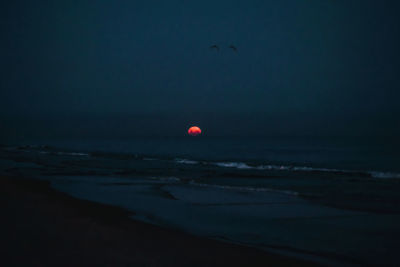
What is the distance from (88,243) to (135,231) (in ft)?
4.52

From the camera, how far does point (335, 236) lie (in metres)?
7.39

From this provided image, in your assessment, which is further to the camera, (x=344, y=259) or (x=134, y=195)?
(x=134, y=195)

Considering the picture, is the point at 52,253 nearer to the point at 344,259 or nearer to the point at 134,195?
the point at 344,259

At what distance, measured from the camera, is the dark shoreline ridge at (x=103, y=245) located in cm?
531

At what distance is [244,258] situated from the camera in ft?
18.8

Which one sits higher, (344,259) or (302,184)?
(302,184)

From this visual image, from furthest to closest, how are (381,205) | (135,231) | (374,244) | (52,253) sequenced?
(381,205) → (135,231) → (374,244) → (52,253)

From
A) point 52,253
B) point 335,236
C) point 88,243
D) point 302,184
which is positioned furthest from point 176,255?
point 302,184

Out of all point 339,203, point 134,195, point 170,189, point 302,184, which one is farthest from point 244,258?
point 302,184

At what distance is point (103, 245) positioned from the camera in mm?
6074

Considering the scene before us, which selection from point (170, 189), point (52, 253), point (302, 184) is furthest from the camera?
point (302, 184)

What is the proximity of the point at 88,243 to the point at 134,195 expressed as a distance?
708 centimetres

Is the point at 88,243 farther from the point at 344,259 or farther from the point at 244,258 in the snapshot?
the point at 344,259

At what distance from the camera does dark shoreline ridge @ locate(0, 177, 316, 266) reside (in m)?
5.31
